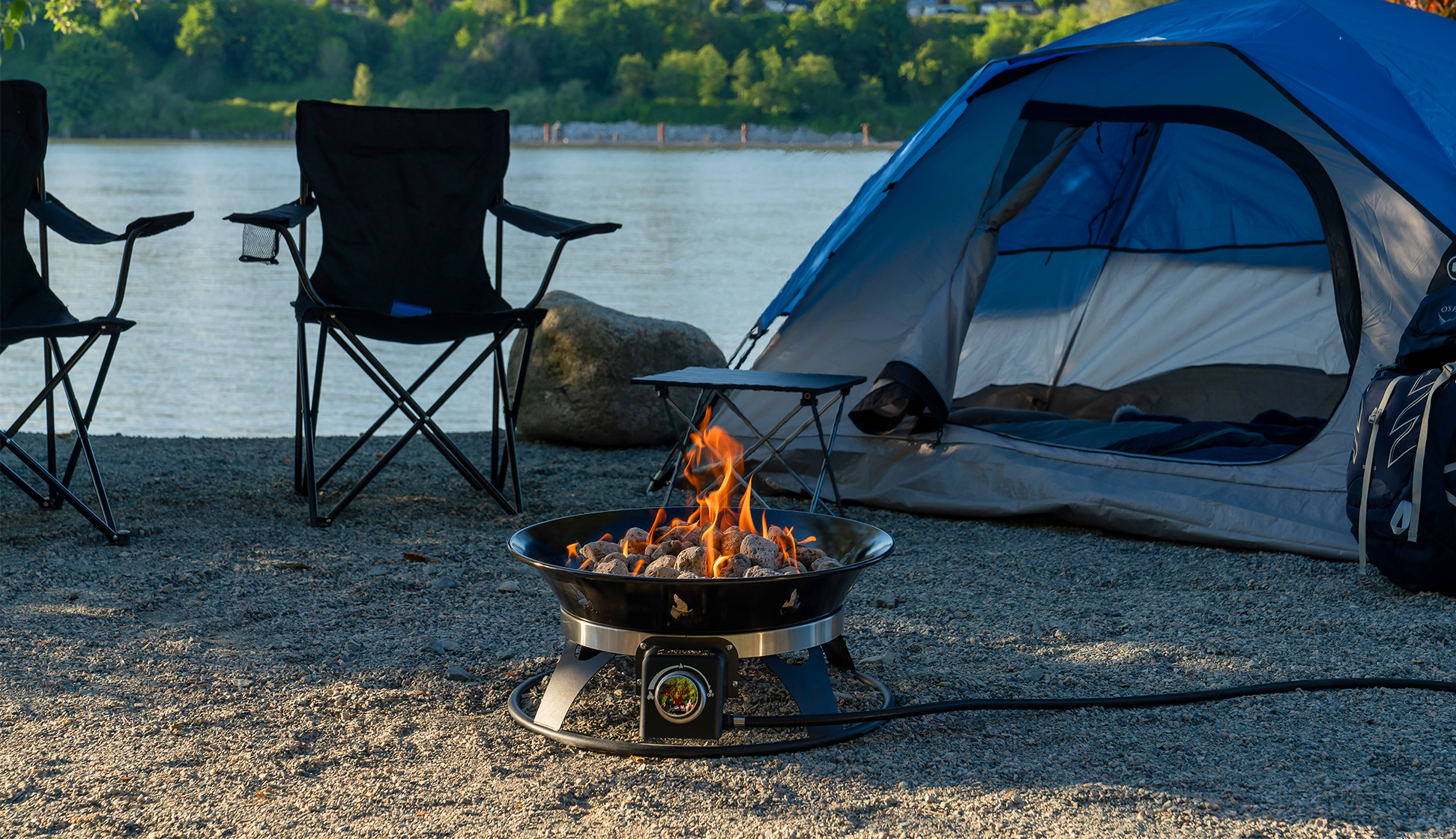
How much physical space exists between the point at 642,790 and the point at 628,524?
542mm

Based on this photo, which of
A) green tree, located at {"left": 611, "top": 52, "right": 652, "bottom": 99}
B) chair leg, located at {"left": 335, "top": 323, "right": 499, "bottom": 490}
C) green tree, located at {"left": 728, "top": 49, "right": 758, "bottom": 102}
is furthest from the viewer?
green tree, located at {"left": 611, "top": 52, "right": 652, "bottom": 99}

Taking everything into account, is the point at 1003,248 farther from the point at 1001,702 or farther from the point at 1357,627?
the point at 1001,702

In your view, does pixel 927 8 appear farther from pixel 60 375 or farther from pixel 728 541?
pixel 728 541

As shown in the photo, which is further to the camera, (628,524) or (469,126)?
(469,126)

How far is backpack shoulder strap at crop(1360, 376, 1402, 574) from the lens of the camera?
2572 mm

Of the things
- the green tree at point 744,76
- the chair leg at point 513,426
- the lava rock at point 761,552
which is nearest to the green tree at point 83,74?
the green tree at point 744,76

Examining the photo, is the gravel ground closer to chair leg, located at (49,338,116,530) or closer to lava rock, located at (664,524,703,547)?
chair leg, located at (49,338,116,530)

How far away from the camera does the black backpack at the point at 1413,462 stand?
2457 millimetres

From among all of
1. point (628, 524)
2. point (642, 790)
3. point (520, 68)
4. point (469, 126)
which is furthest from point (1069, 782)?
point (520, 68)

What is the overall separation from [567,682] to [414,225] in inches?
75.9

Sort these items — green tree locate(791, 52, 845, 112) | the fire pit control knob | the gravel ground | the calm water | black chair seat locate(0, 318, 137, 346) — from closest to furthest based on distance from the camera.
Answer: the gravel ground
the fire pit control knob
black chair seat locate(0, 318, 137, 346)
the calm water
green tree locate(791, 52, 845, 112)

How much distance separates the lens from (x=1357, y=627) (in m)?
2.36

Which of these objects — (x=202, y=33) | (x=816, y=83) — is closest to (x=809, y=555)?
(x=816, y=83)

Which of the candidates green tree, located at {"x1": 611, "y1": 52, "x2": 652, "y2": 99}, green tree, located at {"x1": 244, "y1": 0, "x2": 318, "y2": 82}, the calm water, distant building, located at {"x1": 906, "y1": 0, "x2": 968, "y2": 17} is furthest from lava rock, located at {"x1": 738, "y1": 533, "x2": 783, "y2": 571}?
green tree, located at {"x1": 244, "y1": 0, "x2": 318, "y2": 82}
